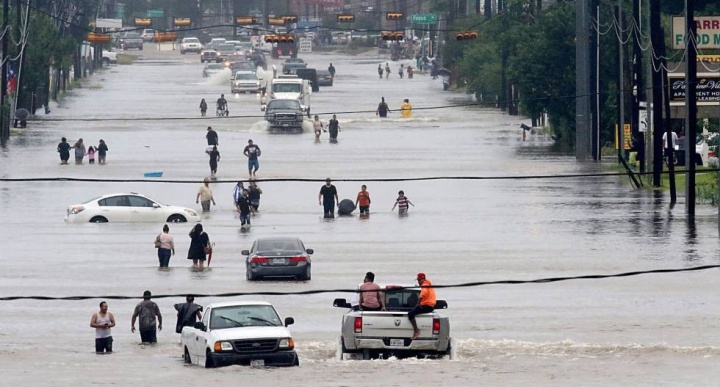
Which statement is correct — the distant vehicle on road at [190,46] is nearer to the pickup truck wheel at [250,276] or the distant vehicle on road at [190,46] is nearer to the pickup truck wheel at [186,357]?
the pickup truck wheel at [250,276]

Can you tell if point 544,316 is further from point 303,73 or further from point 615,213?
point 303,73

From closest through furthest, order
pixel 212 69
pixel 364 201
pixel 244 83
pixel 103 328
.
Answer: pixel 103 328
pixel 364 201
pixel 244 83
pixel 212 69

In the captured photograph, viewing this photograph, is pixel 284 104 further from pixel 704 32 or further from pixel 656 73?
pixel 704 32

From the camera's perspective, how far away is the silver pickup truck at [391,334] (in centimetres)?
2942

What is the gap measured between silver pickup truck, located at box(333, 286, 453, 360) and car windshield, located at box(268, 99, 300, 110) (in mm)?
58450

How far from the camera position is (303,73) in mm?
120688

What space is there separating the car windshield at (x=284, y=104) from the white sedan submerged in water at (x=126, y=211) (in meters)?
33.5

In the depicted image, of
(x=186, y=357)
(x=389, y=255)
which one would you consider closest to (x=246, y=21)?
(x=389, y=255)

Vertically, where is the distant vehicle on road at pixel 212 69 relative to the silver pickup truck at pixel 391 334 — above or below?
above

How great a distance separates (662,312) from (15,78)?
56095mm

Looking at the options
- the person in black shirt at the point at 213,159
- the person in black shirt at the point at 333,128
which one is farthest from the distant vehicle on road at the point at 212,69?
the person in black shirt at the point at 213,159

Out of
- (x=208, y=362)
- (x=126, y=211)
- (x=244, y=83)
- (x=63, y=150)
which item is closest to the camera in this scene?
(x=208, y=362)

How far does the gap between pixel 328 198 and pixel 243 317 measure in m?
25.8

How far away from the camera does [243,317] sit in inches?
1142
